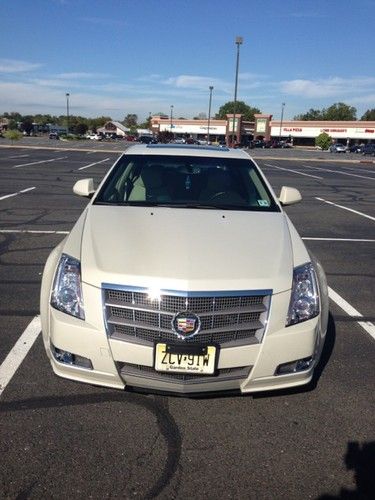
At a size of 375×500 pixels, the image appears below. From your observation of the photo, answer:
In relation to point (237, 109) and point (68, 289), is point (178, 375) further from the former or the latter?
point (237, 109)

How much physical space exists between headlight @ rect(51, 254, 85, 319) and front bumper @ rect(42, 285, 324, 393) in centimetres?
5

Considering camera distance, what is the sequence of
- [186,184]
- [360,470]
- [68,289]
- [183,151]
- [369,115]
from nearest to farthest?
[360,470], [68,289], [186,184], [183,151], [369,115]

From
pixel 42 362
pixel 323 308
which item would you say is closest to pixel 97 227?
pixel 42 362

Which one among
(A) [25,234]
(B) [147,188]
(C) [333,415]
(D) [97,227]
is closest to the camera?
(C) [333,415]

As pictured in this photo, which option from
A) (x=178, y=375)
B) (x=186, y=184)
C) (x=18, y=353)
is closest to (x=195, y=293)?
(x=178, y=375)

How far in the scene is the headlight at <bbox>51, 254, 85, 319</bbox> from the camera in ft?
9.16

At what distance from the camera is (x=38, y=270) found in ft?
18.9

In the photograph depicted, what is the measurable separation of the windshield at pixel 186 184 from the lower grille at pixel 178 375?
1.68m

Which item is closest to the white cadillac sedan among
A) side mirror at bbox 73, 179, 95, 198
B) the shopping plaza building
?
side mirror at bbox 73, 179, 95, 198

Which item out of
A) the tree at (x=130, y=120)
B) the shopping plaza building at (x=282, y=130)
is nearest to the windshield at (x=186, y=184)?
the shopping plaza building at (x=282, y=130)

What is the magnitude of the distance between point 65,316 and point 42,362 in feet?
3.08

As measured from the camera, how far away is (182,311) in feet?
8.73

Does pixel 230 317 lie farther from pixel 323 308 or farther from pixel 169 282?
pixel 323 308

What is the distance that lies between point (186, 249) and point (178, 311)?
52 centimetres
